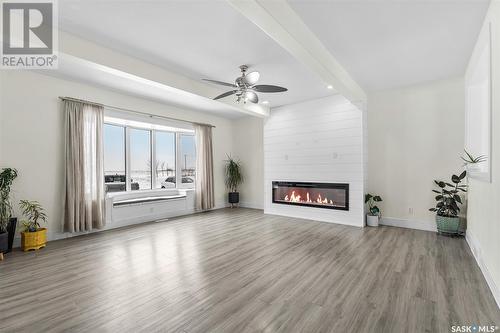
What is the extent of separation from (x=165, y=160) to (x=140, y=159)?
0.71 meters

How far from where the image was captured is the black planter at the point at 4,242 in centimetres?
342

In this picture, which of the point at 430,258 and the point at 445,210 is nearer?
the point at 430,258

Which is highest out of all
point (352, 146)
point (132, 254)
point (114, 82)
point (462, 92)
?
point (114, 82)

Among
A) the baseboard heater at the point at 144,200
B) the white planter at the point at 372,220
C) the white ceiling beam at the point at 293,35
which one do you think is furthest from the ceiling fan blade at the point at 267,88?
the baseboard heater at the point at 144,200

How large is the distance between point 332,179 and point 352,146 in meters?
0.87

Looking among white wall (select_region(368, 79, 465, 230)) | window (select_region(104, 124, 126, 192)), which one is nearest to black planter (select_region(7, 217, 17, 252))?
window (select_region(104, 124, 126, 192))

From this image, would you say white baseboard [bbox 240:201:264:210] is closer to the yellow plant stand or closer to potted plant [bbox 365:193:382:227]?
potted plant [bbox 365:193:382:227]

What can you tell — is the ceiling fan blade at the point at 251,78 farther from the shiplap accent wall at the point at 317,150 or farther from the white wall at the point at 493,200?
the shiplap accent wall at the point at 317,150

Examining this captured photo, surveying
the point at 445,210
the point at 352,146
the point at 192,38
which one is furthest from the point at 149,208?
the point at 445,210

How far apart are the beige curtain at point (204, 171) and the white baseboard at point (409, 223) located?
4.53 m

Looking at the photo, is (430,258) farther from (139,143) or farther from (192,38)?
(139,143)

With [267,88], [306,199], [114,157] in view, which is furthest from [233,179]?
[267,88]

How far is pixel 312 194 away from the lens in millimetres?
5867

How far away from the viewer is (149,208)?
18.9ft
